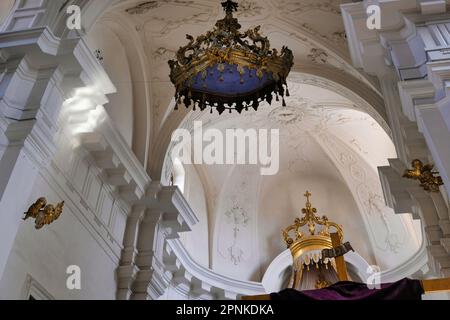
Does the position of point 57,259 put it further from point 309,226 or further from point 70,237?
point 309,226

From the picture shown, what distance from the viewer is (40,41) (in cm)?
590

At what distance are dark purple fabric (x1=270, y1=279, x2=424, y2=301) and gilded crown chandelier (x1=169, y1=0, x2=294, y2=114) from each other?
8.32 ft

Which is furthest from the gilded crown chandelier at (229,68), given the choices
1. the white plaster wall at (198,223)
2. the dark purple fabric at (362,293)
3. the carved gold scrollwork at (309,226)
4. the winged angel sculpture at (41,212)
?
the white plaster wall at (198,223)

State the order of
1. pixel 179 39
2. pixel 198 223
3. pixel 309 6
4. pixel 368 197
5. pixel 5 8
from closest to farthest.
A: pixel 5 8 < pixel 309 6 < pixel 179 39 < pixel 198 223 < pixel 368 197

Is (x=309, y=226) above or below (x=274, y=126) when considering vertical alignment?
below

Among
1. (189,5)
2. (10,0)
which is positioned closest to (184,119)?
(189,5)

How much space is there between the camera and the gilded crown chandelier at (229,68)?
675 centimetres

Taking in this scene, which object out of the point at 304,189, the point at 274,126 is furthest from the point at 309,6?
the point at 304,189

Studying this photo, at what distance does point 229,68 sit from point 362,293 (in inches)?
140

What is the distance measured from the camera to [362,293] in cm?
511

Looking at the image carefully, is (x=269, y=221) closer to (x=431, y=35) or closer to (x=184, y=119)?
(x=184, y=119)

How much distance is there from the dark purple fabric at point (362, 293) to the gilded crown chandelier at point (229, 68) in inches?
99.9

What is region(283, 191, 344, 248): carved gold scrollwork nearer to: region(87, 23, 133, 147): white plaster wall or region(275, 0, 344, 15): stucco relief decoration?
region(87, 23, 133, 147): white plaster wall

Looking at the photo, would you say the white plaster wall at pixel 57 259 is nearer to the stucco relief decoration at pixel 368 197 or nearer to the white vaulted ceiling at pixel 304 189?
the white vaulted ceiling at pixel 304 189
